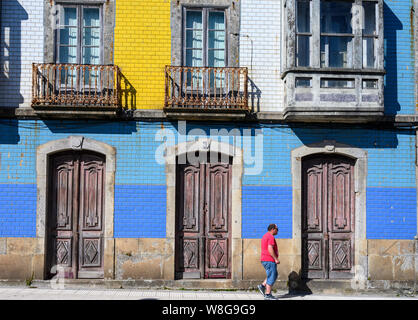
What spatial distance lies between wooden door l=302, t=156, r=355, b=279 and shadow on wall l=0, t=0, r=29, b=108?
6474 mm

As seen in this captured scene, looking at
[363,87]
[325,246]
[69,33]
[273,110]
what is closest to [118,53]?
[69,33]

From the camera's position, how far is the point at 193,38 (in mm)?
10445

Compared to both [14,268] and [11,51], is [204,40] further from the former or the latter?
[14,268]

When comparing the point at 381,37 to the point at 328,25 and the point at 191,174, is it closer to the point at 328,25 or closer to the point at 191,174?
the point at 328,25

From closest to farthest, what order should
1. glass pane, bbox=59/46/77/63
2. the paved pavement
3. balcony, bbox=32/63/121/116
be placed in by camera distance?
the paved pavement, balcony, bbox=32/63/121/116, glass pane, bbox=59/46/77/63

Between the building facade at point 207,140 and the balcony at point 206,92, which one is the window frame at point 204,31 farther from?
the balcony at point 206,92

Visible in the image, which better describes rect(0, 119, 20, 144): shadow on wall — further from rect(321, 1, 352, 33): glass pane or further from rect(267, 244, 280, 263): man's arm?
rect(321, 1, 352, 33): glass pane

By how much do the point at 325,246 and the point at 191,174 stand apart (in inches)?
A: 131

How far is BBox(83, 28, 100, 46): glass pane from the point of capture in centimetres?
1031

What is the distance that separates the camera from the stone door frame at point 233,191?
999cm

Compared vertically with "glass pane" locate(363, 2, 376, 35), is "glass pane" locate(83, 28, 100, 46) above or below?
below

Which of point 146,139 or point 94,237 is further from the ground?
point 146,139

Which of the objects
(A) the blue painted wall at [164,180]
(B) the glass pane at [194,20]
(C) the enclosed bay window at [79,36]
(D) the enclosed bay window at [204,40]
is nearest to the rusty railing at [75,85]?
(C) the enclosed bay window at [79,36]

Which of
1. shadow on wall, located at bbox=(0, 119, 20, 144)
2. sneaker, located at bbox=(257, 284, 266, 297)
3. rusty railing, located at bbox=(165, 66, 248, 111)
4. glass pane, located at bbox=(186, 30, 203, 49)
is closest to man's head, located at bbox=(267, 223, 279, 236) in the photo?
sneaker, located at bbox=(257, 284, 266, 297)
